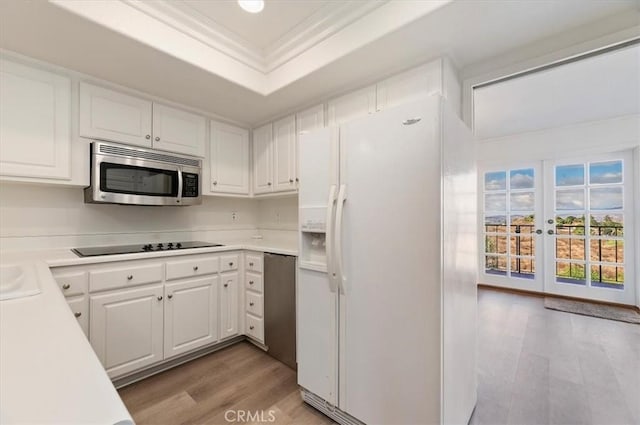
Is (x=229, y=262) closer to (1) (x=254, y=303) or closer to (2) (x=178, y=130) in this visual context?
(1) (x=254, y=303)

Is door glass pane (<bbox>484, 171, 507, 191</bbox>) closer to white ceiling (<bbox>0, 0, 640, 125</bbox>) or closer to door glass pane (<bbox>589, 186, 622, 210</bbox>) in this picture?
door glass pane (<bbox>589, 186, 622, 210</bbox>)

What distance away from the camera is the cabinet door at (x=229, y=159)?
9.32 ft

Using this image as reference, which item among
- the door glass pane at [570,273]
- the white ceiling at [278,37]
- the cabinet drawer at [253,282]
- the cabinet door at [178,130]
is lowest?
the door glass pane at [570,273]

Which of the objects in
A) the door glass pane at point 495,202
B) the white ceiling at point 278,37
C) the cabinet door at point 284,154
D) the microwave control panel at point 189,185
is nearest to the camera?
the white ceiling at point 278,37

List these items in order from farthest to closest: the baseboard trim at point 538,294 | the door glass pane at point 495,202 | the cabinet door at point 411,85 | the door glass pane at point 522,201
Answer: the door glass pane at point 495,202 < the door glass pane at point 522,201 < the baseboard trim at point 538,294 < the cabinet door at point 411,85

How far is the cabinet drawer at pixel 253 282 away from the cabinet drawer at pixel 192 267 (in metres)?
0.29

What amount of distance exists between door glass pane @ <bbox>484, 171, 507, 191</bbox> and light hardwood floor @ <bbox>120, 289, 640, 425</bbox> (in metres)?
2.38

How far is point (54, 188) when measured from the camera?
216cm

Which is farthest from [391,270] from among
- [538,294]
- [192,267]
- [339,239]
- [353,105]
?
[538,294]

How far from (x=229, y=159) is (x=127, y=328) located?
173 centimetres

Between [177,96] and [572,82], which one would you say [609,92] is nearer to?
[572,82]

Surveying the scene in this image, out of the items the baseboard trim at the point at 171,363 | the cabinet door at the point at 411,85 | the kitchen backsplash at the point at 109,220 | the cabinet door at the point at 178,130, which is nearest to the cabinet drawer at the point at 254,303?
the baseboard trim at the point at 171,363

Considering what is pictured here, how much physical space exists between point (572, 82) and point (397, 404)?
332 cm

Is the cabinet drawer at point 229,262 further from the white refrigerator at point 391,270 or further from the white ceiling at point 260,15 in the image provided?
the white ceiling at point 260,15
